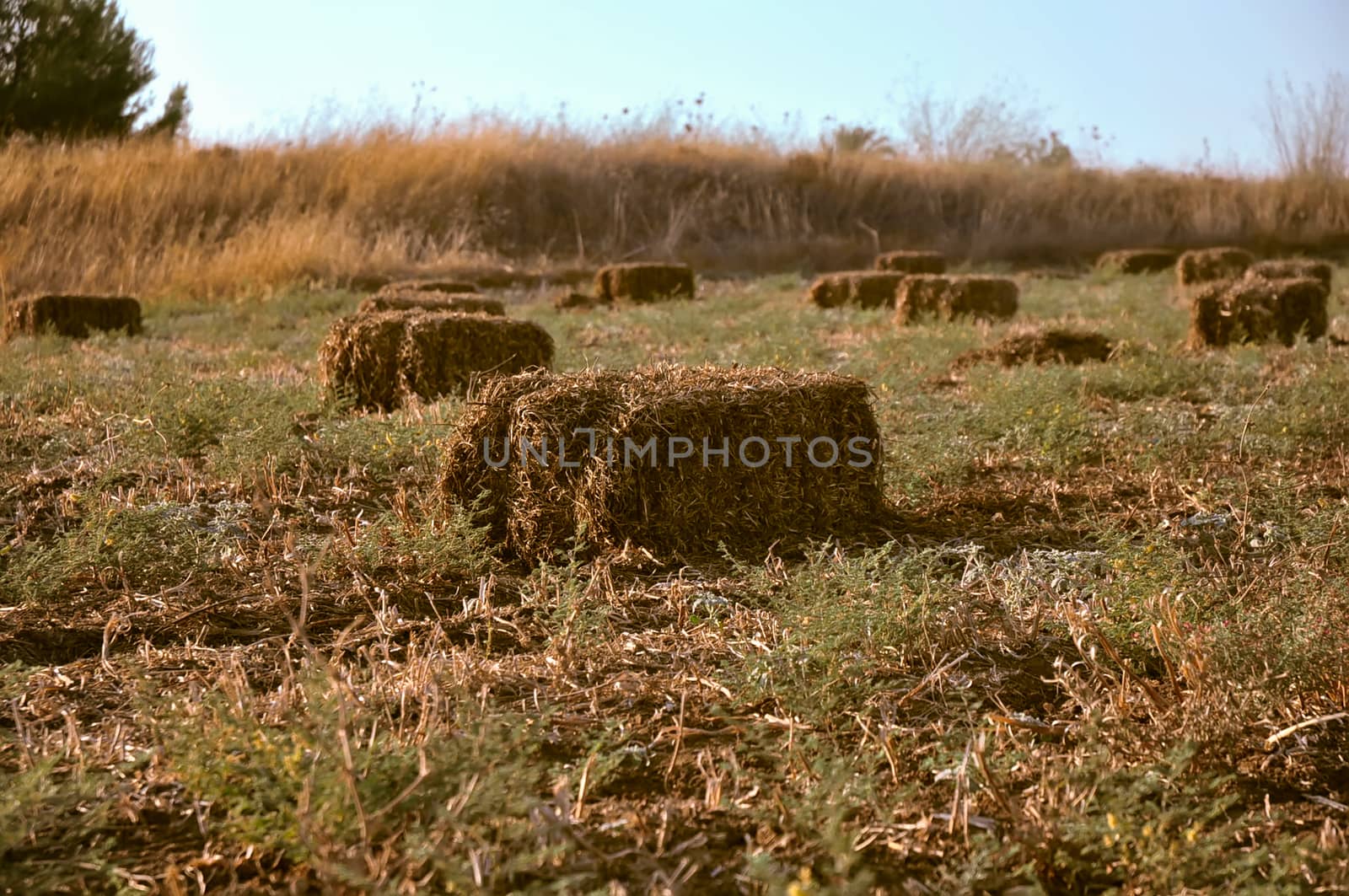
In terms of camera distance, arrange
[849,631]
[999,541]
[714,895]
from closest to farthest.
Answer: [714,895] < [849,631] < [999,541]

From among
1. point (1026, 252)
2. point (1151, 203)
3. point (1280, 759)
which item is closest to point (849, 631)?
point (1280, 759)

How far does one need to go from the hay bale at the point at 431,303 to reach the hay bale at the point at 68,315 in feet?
8.17

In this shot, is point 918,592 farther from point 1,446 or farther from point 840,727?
point 1,446

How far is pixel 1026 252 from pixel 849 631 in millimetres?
15483

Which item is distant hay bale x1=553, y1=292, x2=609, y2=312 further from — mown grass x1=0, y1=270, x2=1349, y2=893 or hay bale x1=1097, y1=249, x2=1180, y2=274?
mown grass x1=0, y1=270, x2=1349, y2=893

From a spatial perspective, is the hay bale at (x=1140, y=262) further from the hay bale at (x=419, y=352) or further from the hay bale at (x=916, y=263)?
the hay bale at (x=419, y=352)

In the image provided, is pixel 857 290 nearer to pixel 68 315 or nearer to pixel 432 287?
pixel 432 287

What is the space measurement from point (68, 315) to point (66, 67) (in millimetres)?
10623

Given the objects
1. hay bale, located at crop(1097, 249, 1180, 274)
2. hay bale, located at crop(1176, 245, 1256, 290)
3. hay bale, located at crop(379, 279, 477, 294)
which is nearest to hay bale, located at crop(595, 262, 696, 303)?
hay bale, located at crop(379, 279, 477, 294)

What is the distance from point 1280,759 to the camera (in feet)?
7.95

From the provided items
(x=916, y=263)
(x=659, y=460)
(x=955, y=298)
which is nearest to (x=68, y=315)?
(x=955, y=298)

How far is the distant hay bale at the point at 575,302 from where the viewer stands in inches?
469

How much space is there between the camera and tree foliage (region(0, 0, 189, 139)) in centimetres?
1794

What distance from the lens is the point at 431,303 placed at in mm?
7859
